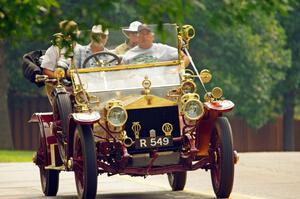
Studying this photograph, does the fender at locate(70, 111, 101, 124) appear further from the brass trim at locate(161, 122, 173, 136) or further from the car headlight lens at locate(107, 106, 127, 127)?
the brass trim at locate(161, 122, 173, 136)

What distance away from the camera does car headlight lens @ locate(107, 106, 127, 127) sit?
13719 mm

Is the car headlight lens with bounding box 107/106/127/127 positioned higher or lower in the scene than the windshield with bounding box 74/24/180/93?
lower

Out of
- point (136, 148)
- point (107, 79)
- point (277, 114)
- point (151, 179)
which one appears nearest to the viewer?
point (136, 148)

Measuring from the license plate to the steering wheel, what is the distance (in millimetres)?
1514

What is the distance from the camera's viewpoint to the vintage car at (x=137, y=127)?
13.8 metres

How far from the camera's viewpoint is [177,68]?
1521 centimetres

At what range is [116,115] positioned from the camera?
13.8 m

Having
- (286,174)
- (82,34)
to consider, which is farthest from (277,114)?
(82,34)

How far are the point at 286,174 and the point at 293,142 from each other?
100 ft

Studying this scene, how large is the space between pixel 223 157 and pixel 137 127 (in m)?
1.02

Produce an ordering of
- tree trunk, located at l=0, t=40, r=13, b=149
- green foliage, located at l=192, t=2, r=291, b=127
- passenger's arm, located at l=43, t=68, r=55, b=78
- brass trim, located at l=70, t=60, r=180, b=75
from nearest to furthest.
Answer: brass trim, located at l=70, t=60, r=180, b=75, passenger's arm, located at l=43, t=68, r=55, b=78, tree trunk, located at l=0, t=40, r=13, b=149, green foliage, located at l=192, t=2, r=291, b=127

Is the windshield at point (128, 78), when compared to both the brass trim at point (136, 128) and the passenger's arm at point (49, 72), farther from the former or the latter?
the brass trim at point (136, 128)

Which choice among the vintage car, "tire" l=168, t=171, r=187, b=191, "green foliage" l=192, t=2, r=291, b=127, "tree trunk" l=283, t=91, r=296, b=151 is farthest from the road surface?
"tree trunk" l=283, t=91, r=296, b=151

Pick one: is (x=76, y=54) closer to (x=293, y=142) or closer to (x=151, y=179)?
(x=151, y=179)
